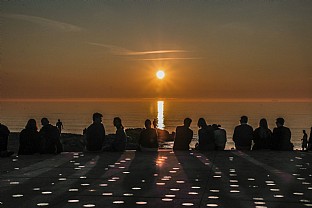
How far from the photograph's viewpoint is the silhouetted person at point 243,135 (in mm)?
15656

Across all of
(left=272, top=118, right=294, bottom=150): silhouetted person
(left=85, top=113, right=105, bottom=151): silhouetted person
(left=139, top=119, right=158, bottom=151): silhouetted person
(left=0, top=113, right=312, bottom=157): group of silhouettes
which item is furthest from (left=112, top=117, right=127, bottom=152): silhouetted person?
(left=272, top=118, right=294, bottom=150): silhouetted person

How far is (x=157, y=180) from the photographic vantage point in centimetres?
951

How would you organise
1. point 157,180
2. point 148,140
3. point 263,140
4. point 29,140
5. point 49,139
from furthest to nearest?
point 263,140
point 148,140
point 49,139
point 29,140
point 157,180

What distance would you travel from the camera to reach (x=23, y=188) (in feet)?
27.9

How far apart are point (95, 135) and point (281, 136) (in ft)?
21.8

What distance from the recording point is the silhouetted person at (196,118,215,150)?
15.6 meters

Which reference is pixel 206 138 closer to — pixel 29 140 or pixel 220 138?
pixel 220 138

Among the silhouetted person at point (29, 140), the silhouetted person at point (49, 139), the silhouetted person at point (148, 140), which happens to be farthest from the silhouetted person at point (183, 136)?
the silhouetted person at point (29, 140)

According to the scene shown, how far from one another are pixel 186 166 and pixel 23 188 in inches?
186

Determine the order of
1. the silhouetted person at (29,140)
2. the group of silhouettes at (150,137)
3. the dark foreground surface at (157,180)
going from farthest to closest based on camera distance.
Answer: the group of silhouettes at (150,137), the silhouetted person at (29,140), the dark foreground surface at (157,180)

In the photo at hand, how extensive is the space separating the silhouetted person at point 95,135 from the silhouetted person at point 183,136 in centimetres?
279

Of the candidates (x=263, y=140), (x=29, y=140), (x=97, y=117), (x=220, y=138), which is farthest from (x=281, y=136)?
(x=29, y=140)

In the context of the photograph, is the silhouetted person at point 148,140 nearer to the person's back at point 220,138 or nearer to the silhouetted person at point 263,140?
the person's back at point 220,138

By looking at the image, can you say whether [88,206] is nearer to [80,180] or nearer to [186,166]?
[80,180]
